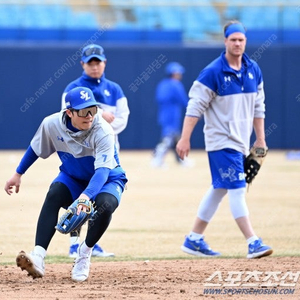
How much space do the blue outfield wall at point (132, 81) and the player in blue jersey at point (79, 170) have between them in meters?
17.2

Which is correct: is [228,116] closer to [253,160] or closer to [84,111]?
[253,160]

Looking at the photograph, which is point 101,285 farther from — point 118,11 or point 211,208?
point 118,11

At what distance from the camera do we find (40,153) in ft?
21.0

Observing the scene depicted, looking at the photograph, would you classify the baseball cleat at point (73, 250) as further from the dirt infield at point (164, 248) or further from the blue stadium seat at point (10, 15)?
the blue stadium seat at point (10, 15)

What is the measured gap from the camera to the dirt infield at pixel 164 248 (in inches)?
231

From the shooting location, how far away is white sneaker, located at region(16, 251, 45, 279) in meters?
5.86

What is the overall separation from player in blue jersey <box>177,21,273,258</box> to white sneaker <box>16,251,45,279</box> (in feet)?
6.97

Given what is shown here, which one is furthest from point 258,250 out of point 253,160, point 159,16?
point 159,16

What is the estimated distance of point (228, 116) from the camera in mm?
7719

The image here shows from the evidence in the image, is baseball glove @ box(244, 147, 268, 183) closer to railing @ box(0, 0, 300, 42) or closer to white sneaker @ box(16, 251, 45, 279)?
white sneaker @ box(16, 251, 45, 279)

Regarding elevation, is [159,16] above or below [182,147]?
above

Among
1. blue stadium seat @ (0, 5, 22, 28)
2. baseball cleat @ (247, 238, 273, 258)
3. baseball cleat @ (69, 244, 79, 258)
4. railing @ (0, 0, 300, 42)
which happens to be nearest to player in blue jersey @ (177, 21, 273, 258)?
baseball cleat @ (247, 238, 273, 258)

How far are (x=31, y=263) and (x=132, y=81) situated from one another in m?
18.0

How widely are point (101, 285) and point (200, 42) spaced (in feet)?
61.8
